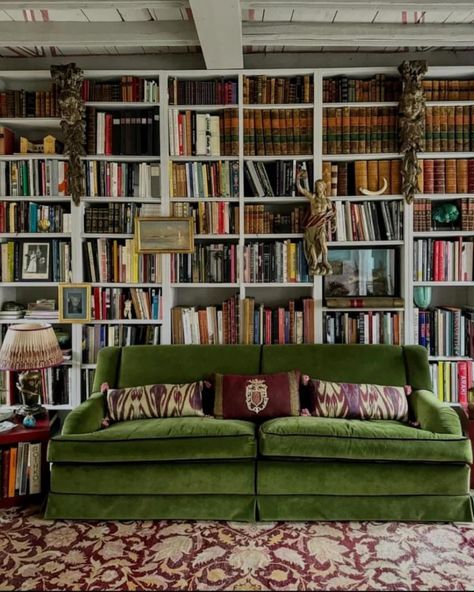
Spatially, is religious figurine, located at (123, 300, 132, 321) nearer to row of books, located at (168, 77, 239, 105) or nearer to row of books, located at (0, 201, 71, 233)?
row of books, located at (0, 201, 71, 233)

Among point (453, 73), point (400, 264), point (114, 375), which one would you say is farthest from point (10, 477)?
point (453, 73)

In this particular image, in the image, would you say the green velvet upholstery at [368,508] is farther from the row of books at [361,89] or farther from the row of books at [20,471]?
the row of books at [361,89]

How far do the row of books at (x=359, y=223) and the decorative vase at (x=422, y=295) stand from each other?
40 centimetres

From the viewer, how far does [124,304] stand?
338 centimetres

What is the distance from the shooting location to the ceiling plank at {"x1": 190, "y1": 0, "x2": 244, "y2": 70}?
7.87 feet

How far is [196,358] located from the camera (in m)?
3.14

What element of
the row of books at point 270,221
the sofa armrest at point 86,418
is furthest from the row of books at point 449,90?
the sofa armrest at point 86,418

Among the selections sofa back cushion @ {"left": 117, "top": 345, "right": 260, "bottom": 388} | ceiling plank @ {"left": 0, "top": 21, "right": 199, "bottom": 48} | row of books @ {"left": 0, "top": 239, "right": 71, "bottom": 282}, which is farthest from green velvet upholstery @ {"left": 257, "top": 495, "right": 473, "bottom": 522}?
ceiling plank @ {"left": 0, "top": 21, "right": 199, "bottom": 48}

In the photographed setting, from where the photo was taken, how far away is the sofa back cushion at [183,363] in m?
3.11

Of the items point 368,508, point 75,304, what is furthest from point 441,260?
point 75,304

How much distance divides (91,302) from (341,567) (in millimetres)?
2219

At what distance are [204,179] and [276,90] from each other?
2.54 ft

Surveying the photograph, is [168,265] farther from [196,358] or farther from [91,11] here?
[91,11]

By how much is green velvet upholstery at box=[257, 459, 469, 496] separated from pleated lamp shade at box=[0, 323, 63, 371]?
4.57 feet
